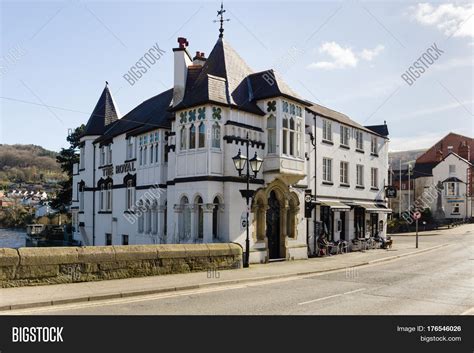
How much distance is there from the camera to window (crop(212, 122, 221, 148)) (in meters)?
21.3

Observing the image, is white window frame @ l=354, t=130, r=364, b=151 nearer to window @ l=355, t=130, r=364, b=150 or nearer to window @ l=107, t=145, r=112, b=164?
window @ l=355, t=130, r=364, b=150

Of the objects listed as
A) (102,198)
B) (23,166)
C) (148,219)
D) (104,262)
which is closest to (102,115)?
(102,198)

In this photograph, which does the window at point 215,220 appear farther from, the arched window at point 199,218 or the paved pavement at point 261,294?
the paved pavement at point 261,294

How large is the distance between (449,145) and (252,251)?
7670 cm

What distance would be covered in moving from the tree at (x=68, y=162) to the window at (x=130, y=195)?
1151 inches

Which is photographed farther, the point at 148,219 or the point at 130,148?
the point at 130,148

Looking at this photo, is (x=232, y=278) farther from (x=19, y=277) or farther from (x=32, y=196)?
(x=32, y=196)

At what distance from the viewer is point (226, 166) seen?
21.5 m

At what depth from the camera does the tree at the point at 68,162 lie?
57.2 m

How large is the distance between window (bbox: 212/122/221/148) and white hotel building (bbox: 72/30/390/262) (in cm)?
5

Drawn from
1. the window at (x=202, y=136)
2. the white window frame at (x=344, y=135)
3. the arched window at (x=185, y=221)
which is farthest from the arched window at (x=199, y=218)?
the white window frame at (x=344, y=135)

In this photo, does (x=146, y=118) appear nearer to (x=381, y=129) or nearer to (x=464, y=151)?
(x=381, y=129)

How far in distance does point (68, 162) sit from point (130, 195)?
1248 inches

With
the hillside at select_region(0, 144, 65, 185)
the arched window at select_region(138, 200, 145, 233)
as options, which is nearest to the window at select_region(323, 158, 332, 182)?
the arched window at select_region(138, 200, 145, 233)
